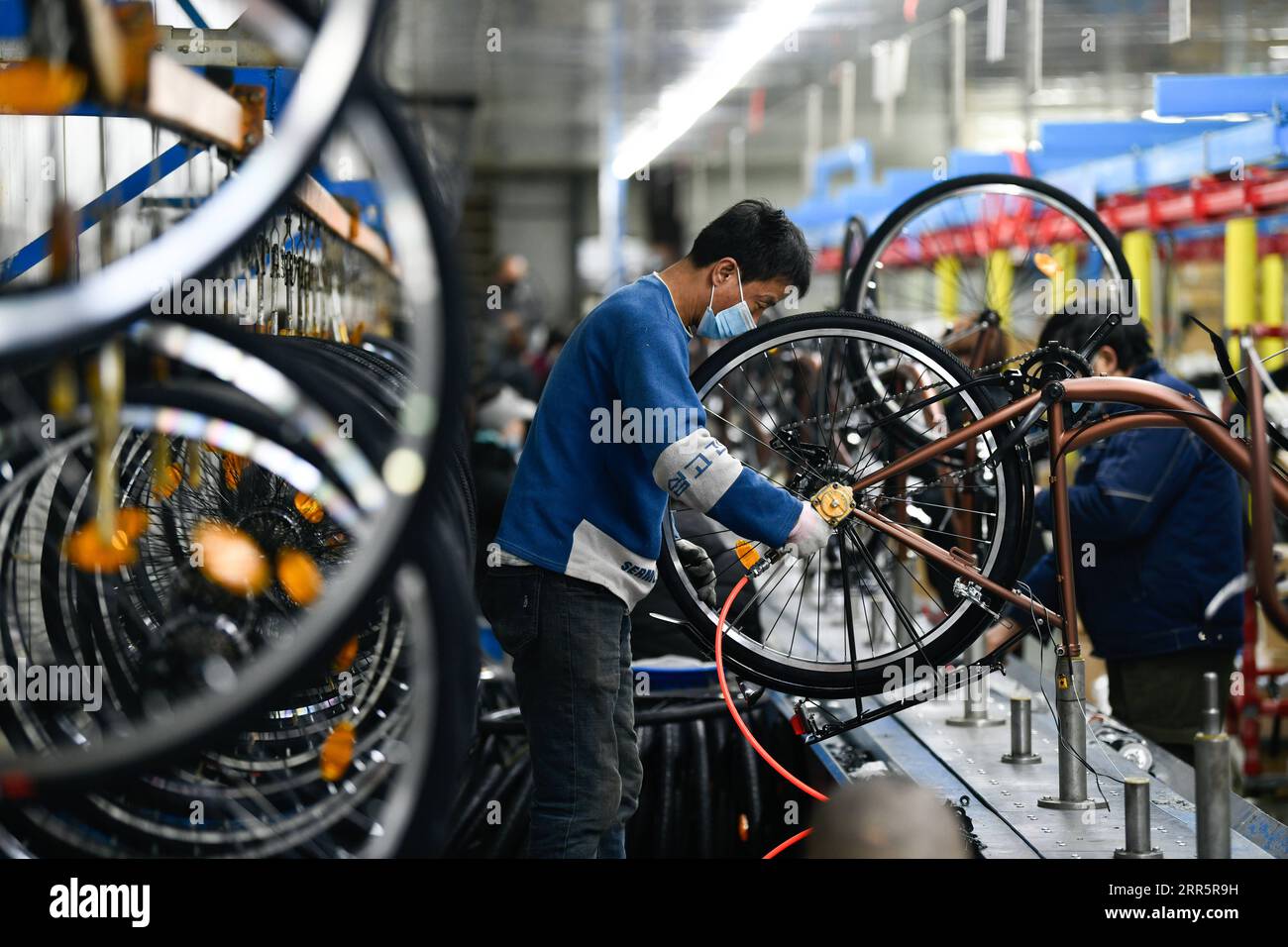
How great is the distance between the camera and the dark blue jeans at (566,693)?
2.45 meters

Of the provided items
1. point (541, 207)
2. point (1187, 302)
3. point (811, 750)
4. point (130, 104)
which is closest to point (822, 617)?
Result: point (811, 750)

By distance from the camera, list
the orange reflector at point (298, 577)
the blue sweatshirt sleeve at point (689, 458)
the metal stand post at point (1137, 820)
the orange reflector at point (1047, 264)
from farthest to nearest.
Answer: the orange reflector at point (1047, 264)
the metal stand post at point (1137, 820)
the blue sweatshirt sleeve at point (689, 458)
the orange reflector at point (298, 577)

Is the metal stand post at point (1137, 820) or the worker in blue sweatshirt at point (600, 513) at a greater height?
the worker in blue sweatshirt at point (600, 513)

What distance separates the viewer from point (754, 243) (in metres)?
2.58

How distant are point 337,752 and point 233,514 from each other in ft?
1.77

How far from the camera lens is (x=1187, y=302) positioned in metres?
12.5

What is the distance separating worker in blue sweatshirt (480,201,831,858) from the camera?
94.3 inches

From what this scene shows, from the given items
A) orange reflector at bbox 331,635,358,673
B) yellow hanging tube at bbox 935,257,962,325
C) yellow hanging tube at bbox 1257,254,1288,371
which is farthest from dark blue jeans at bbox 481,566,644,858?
yellow hanging tube at bbox 1257,254,1288,371

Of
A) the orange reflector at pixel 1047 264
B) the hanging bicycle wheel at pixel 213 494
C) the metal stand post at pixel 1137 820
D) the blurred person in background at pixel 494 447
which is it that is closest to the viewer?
the hanging bicycle wheel at pixel 213 494

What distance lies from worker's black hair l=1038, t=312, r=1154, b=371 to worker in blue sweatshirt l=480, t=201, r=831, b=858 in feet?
4.39

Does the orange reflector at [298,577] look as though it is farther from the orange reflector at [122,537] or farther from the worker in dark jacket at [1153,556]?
the worker in dark jacket at [1153,556]

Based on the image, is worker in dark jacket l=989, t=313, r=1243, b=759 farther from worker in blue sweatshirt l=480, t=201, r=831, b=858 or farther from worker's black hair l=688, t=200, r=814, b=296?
worker in blue sweatshirt l=480, t=201, r=831, b=858

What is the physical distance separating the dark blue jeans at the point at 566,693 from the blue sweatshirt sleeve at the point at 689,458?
10.9 inches

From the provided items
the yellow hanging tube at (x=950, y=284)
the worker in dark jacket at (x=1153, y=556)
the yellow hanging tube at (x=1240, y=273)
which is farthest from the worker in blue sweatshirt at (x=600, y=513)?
the yellow hanging tube at (x=1240, y=273)
